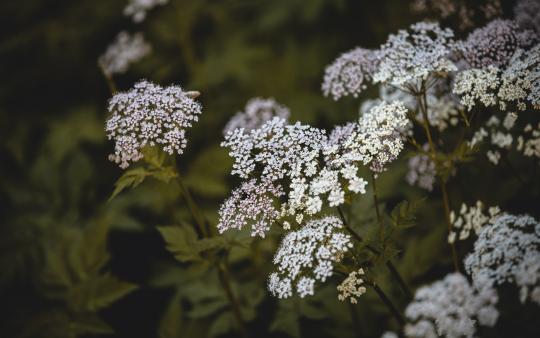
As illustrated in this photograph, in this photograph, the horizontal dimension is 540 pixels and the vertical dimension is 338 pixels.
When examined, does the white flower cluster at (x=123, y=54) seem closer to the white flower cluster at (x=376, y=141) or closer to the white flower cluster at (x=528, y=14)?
→ the white flower cluster at (x=376, y=141)

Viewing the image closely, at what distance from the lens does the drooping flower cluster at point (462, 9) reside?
11.4ft

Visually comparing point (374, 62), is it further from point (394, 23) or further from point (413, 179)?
point (394, 23)

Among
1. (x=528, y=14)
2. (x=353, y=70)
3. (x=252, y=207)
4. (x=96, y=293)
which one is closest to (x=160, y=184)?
(x=96, y=293)

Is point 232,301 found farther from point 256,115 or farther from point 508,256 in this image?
point 508,256

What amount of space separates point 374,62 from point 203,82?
3.14 metres

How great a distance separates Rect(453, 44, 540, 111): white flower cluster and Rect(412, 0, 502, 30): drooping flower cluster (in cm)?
80

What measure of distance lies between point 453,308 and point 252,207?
113 centimetres

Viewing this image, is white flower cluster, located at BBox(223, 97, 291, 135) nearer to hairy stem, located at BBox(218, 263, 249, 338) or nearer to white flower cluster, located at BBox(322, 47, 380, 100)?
white flower cluster, located at BBox(322, 47, 380, 100)

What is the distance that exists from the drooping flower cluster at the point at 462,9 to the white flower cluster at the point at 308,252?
212 centimetres

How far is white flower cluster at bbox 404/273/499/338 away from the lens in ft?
6.93

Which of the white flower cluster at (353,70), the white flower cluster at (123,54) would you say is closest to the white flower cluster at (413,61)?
the white flower cluster at (353,70)

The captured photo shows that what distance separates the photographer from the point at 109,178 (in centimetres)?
618

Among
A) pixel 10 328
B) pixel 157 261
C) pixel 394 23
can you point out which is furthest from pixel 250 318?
pixel 394 23

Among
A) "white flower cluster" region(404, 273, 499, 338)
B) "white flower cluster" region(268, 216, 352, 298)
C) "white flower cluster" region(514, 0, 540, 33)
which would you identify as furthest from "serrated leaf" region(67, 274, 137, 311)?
"white flower cluster" region(514, 0, 540, 33)
